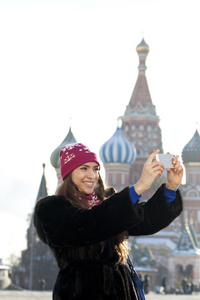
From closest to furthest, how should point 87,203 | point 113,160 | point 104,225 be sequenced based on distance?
point 104,225
point 87,203
point 113,160

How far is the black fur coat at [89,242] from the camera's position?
354 cm

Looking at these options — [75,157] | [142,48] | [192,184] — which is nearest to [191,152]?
[192,184]

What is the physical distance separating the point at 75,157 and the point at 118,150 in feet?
182

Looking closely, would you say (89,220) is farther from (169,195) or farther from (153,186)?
(153,186)

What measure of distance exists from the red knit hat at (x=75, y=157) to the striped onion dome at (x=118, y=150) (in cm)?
5508

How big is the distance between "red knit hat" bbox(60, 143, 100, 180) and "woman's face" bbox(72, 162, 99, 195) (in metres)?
0.03

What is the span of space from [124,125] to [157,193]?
2303 inches

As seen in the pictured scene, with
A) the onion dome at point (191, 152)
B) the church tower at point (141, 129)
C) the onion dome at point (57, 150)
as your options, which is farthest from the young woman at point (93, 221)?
the onion dome at point (191, 152)

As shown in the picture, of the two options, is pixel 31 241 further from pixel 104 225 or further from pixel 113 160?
pixel 104 225

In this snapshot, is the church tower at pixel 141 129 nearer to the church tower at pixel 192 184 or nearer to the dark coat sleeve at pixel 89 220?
the church tower at pixel 192 184

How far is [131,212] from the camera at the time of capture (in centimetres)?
357

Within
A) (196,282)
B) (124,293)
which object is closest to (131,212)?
(124,293)

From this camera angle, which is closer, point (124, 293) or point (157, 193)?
point (124, 293)

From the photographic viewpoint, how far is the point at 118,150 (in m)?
59.2
